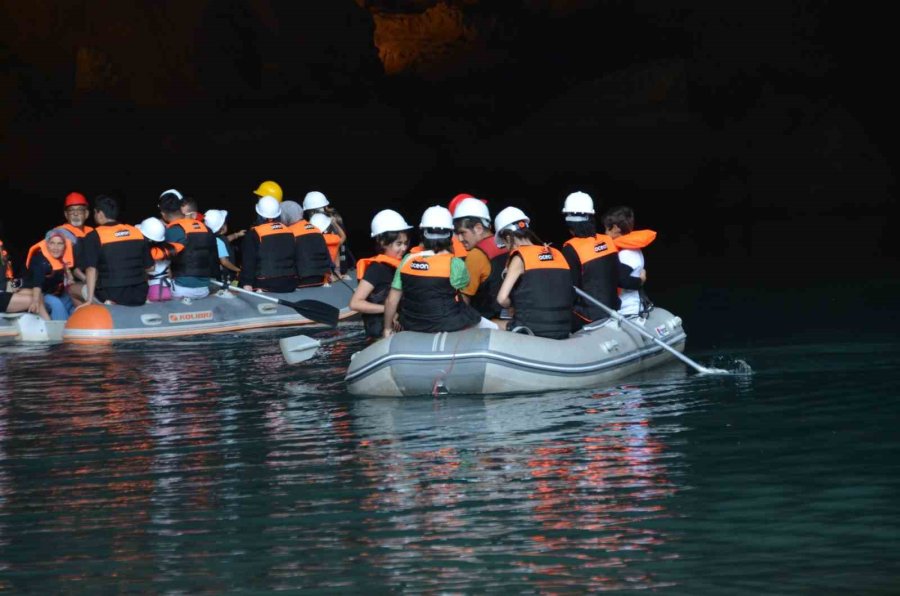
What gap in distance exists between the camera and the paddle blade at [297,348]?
37.5ft

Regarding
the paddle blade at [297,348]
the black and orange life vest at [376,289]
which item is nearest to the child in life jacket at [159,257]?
the paddle blade at [297,348]

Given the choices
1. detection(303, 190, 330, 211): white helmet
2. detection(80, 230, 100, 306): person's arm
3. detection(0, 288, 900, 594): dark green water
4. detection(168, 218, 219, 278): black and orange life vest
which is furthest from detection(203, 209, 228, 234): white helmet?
detection(0, 288, 900, 594): dark green water

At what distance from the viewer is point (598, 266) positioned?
10.9 m

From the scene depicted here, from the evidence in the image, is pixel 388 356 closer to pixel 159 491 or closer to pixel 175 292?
pixel 159 491

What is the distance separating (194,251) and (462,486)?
8778mm

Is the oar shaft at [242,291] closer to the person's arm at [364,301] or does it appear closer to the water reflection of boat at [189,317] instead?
the water reflection of boat at [189,317]

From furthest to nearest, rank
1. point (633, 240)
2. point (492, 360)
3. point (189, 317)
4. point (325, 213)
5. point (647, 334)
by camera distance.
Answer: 1. point (325, 213)
2. point (189, 317)
3. point (633, 240)
4. point (647, 334)
5. point (492, 360)

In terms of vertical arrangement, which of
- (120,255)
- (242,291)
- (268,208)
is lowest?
(242,291)

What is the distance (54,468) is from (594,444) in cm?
294

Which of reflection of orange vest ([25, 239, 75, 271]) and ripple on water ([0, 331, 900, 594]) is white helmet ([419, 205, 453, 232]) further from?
reflection of orange vest ([25, 239, 75, 271])

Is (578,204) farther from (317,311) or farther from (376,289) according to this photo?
(317,311)

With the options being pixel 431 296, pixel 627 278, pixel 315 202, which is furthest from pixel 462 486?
pixel 315 202

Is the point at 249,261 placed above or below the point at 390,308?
above

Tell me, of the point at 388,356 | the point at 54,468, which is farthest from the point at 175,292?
the point at 54,468
